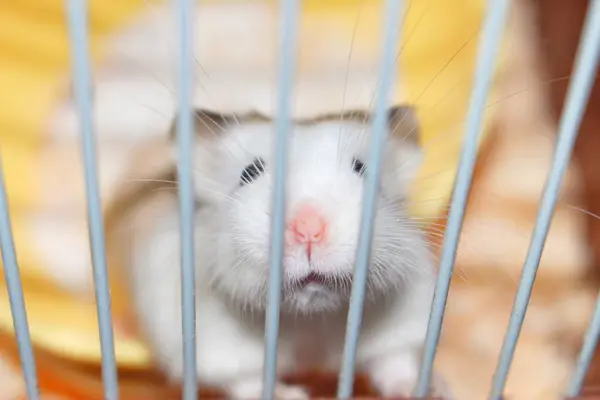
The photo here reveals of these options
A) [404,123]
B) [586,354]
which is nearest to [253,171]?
[404,123]

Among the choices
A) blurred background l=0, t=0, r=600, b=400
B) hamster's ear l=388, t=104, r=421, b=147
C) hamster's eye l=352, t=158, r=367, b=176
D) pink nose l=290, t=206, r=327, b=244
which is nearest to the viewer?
pink nose l=290, t=206, r=327, b=244

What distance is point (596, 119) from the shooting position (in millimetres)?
1694

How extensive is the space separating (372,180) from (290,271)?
0.21 m

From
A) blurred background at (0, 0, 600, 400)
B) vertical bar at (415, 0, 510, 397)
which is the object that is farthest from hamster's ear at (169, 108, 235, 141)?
vertical bar at (415, 0, 510, 397)

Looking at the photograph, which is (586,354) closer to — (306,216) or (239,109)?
(306,216)

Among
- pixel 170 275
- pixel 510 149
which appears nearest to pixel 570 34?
pixel 510 149

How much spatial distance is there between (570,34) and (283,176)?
4.29 feet

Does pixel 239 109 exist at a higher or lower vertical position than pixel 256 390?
higher

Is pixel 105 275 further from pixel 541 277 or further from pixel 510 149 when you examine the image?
pixel 510 149

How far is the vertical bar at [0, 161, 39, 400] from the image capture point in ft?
2.39

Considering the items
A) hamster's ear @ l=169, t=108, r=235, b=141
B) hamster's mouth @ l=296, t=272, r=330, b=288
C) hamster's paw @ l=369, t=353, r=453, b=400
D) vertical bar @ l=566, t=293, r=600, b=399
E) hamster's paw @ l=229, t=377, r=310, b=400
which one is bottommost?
hamster's paw @ l=229, t=377, r=310, b=400

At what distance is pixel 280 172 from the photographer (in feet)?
2.26

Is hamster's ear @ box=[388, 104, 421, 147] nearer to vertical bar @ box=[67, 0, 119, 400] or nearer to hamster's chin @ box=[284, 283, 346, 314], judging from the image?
hamster's chin @ box=[284, 283, 346, 314]

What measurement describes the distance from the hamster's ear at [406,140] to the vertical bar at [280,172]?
0.43m
